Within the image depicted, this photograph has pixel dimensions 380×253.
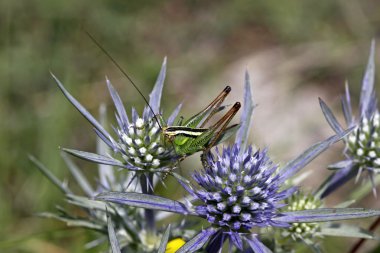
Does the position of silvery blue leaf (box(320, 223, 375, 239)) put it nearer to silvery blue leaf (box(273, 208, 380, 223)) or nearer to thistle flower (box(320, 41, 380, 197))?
thistle flower (box(320, 41, 380, 197))

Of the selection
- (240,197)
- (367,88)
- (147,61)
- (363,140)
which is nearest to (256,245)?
(240,197)

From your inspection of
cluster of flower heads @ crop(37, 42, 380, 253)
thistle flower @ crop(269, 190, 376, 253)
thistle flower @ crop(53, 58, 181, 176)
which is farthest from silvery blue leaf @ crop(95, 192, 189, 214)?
thistle flower @ crop(269, 190, 376, 253)

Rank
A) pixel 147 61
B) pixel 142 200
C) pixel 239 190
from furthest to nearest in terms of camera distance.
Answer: pixel 147 61
pixel 239 190
pixel 142 200

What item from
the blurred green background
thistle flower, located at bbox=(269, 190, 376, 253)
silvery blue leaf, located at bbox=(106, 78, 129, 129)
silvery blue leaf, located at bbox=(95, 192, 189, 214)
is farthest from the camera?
the blurred green background

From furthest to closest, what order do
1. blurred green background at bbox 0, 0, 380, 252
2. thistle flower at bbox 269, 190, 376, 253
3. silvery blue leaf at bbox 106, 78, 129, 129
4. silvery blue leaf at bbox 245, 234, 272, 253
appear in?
1. blurred green background at bbox 0, 0, 380, 252
2. thistle flower at bbox 269, 190, 376, 253
3. silvery blue leaf at bbox 106, 78, 129, 129
4. silvery blue leaf at bbox 245, 234, 272, 253

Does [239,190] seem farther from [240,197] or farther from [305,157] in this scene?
[305,157]
